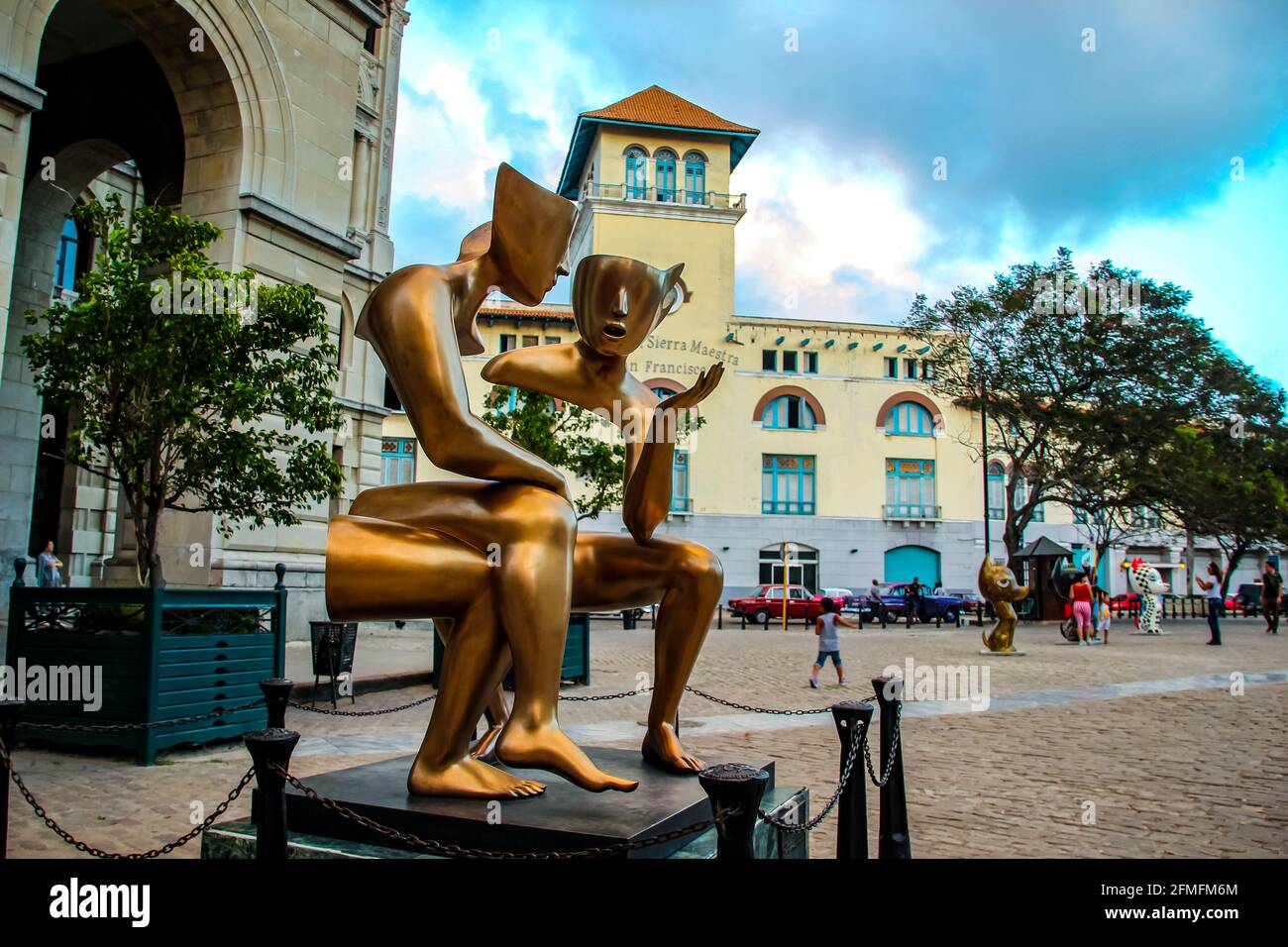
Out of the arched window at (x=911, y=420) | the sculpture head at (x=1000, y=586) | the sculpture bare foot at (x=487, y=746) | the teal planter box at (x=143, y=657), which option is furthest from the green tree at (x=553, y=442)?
Result: the arched window at (x=911, y=420)

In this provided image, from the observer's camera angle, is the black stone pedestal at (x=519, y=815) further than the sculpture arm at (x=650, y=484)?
No

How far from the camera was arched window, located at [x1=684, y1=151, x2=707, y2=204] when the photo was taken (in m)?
42.8

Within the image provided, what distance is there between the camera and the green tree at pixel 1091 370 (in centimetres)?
3062

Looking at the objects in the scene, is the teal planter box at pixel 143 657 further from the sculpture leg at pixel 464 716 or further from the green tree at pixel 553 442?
the green tree at pixel 553 442

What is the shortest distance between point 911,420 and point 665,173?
647 inches

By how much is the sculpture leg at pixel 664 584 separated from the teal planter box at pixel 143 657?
4433 millimetres

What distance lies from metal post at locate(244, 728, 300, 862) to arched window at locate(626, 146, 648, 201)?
41513mm

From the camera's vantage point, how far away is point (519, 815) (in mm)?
2957

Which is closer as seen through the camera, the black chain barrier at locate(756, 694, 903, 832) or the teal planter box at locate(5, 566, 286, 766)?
the black chain barrier at locate(756, 694, 903, 832)

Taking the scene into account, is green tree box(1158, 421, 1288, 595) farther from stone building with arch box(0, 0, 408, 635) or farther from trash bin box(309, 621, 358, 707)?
trash bin box(309, 621, 358, 707)

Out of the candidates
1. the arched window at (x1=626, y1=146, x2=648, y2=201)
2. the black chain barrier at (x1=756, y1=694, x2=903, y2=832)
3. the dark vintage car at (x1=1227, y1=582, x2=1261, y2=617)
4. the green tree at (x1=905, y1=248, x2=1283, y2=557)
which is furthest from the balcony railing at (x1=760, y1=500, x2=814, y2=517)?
the black chain barrier at (x1=756, y1=694, x2=903, y2=832)
